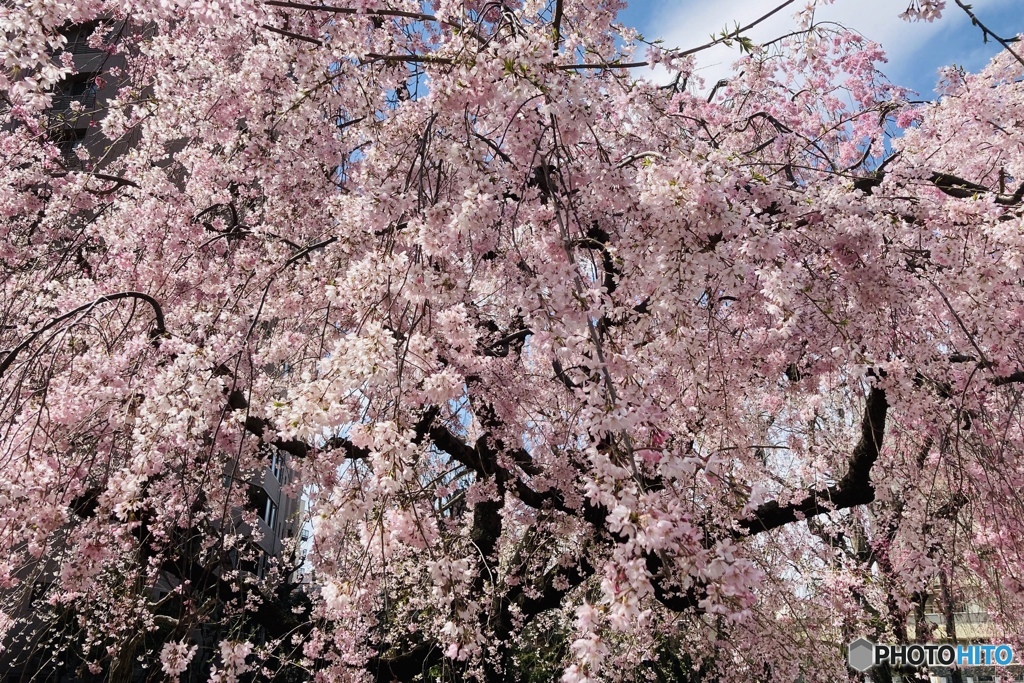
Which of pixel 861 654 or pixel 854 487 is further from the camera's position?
pixel 861 654

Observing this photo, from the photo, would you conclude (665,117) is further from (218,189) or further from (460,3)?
(218,189)

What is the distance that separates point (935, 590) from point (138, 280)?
843 centimetres

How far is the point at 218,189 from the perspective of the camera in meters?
5.77

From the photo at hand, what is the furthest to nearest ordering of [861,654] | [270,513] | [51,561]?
1. [270,513]
2. [51,561]
3. [861,654]

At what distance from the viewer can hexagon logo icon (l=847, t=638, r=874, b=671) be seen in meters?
9.27

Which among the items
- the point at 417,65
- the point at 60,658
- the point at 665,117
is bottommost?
the point at 60,658

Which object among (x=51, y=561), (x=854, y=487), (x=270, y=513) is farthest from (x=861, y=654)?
(x=270, y=513)

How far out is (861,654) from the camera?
368 inches

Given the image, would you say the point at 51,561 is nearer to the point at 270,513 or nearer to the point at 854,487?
the point at 854,487

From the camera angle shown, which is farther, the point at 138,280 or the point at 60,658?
the point at 60,658

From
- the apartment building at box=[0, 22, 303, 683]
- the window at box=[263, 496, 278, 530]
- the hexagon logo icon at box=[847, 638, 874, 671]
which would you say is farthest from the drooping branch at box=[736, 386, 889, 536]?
the window at box=[263, 496, 278, 530]

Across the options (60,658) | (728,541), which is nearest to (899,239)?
(728,541)

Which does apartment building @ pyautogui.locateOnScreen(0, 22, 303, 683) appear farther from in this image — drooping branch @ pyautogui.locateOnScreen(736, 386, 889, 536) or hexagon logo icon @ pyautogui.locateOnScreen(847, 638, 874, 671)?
hexagon logo icon @ pyautogui.locateOnScreen(847, 638, 874, 671)

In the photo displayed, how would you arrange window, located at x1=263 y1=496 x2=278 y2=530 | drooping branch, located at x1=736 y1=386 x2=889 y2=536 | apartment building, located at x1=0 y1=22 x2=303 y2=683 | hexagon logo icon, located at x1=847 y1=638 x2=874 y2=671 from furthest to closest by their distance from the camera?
window, located at x1=263 y1=496 x2=278 y2=530
hexagon logo icon, located at x1=847 y1=638 x2=874 y2=671
apartment building, located at x1=0 y1=22 x2=303 y2=683
drooping branch, located at x1=736 y1=386 x2=889 y2=536
